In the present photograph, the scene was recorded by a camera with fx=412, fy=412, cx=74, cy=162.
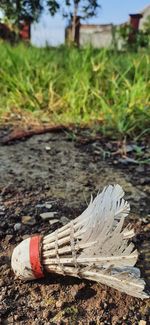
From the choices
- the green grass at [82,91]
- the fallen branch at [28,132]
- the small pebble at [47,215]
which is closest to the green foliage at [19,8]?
the green grass at [82,91]

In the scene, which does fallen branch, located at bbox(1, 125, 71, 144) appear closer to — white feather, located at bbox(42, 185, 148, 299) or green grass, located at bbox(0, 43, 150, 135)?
green grass, located at bbox(0, 43, 150, 135)

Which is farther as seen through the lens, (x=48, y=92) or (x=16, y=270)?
(x=48, y=92)

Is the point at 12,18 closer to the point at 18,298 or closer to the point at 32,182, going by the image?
the point at 32,182

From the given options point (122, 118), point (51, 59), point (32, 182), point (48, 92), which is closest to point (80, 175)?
point (32, 182)

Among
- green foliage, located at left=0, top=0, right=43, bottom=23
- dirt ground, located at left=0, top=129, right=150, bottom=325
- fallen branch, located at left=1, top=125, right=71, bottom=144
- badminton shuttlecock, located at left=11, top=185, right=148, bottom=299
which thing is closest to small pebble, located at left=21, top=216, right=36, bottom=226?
dirt ground, located at left=0, top=129, right=150, bottom=325

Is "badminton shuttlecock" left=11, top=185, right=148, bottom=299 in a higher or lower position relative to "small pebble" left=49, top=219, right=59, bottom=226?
higher
